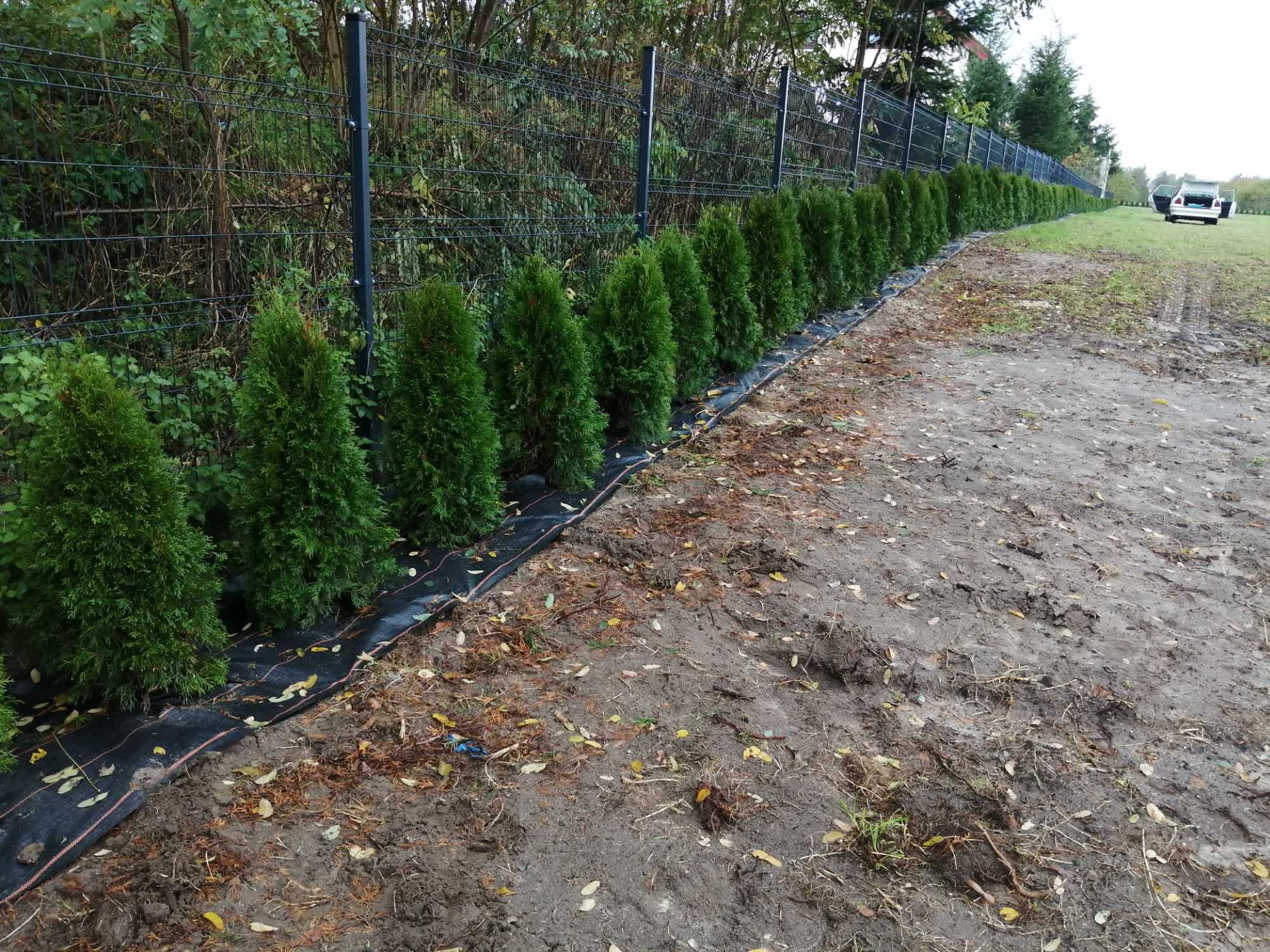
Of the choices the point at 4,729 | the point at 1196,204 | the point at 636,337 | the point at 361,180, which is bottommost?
the point at 4,729

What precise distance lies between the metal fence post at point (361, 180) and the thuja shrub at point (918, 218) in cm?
936

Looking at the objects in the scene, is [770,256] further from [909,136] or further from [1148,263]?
[1148,263]

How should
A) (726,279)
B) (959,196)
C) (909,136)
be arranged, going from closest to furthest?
(726,279) < (909,136) < (959,196)

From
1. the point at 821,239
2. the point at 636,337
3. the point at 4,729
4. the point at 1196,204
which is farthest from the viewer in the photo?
the point at 1196,204

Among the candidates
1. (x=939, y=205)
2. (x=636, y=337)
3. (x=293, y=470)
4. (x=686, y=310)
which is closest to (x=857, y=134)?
(x=939, y=205)

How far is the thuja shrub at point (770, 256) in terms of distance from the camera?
23.3 feet

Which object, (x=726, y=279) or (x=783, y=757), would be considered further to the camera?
(x=726, y=279)

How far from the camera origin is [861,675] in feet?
10.4

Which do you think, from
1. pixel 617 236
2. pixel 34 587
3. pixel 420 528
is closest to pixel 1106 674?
pixel 420 528

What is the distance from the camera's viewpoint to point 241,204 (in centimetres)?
392

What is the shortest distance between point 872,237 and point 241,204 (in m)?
7.40

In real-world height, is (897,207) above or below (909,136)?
A: below

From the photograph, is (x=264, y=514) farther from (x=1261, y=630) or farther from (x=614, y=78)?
(x=614, y=78)

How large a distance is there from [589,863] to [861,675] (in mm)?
1323
